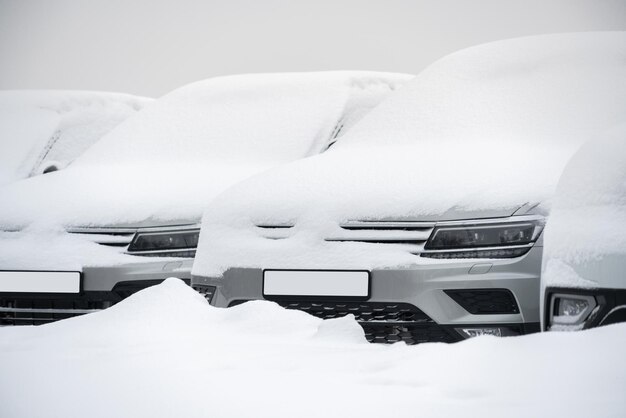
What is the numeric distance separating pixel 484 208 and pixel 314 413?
1648 millimetres

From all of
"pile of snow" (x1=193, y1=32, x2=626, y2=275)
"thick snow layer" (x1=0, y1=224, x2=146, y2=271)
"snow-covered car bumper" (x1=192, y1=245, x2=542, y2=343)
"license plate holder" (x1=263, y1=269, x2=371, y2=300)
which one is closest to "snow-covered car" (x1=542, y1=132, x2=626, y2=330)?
"snow-covered car bumper" (x1=192, y1=245, x2=542, y2=343)

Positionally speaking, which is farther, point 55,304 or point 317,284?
point 55,304

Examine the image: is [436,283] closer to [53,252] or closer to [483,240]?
[483,240]

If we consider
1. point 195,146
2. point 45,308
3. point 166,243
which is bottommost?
point 45,308

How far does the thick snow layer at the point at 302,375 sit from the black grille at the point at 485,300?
1.68 feet

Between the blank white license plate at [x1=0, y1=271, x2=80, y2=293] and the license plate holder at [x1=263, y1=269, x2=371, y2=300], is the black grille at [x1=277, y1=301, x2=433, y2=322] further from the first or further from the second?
the blank white license plate at [x1=0, y1=271, x2=80, y2=293]

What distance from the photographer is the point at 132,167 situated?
621cm

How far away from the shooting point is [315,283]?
389cm

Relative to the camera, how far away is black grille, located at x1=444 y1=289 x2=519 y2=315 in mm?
3566

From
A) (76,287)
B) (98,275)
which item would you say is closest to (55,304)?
(76,287)

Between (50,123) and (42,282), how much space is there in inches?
121

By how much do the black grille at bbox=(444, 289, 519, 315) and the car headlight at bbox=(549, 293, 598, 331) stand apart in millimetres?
529

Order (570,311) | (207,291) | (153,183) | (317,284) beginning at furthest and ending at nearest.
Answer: (153,183)
(207,291)
(317,284)
(570,311)

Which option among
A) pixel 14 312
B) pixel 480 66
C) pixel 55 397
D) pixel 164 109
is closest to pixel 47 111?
pixel 164 109
